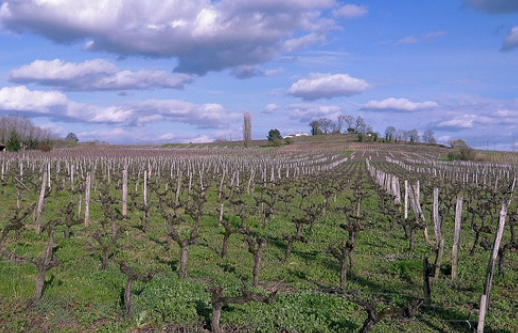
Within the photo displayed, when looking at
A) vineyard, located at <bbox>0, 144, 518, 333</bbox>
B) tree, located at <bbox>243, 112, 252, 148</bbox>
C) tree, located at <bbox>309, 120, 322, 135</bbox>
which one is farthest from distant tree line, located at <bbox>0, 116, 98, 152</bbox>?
vineyard, located at <bbox>0, 144, 518, 333</bbox>

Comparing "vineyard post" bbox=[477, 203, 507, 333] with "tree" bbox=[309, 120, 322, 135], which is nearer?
"vineyard post" bbox=[477, 203, 507, 333]

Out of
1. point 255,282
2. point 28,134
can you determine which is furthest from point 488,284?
point 28,134

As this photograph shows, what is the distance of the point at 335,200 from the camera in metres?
20.3

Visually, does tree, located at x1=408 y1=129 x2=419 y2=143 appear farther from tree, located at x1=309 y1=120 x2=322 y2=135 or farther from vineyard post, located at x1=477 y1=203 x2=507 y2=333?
vineyard post, located at x1=477 y1=203 x2=507 y2=333

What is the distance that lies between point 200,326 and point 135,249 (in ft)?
15.8

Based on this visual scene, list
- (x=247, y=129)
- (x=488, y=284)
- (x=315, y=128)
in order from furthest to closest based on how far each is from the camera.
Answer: (x=315, y=128), (x=247, y=129), (x=488, y=284)

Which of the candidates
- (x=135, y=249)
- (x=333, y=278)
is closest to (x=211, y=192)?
(x=135, y=249)

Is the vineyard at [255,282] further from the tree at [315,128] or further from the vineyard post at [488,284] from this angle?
the tree at [315,128]

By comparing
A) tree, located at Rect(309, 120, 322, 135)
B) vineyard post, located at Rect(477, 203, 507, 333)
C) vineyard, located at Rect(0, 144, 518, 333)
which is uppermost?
tree, located at Rect(309, 120, 322, 135)

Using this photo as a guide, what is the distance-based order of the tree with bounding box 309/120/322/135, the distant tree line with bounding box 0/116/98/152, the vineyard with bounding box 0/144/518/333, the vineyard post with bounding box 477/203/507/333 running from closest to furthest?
1. the vineyard post with bounding box 477/203/507/333
2. the vineyard with bounding box 0/144/518/333
3. the distant tree line with bounding box 0/116/98/152
4. the tree with bounding box 309/120/322/135

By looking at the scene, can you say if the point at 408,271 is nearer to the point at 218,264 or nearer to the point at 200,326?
the point at 218,264

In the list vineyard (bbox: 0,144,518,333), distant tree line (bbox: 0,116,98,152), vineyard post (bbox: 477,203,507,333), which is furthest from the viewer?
distant tree line (bbox: 0,116,98,152)

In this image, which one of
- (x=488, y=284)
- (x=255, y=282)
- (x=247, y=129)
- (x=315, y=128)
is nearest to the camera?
(x=488, y=284)

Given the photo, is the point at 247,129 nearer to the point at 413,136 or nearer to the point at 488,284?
the point at 413,136
